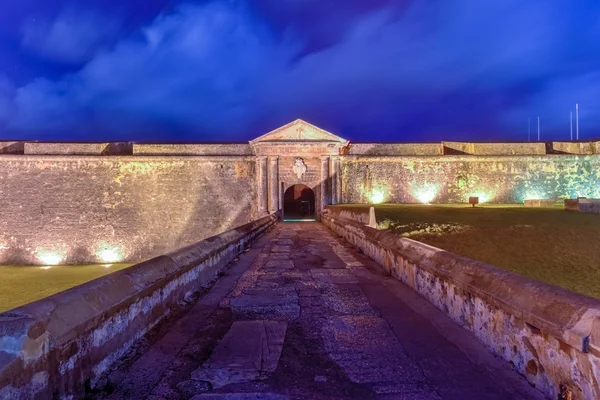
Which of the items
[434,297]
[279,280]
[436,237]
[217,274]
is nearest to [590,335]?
[434,297]

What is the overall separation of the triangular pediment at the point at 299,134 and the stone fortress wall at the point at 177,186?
108cm

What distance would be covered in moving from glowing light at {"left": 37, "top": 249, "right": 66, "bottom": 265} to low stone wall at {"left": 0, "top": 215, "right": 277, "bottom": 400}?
68.0 feet

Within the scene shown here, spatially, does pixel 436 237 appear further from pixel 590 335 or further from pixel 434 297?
pixel 590 335

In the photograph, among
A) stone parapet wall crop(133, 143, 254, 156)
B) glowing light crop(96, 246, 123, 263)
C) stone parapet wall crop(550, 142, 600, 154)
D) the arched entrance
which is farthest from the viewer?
the arched entrance

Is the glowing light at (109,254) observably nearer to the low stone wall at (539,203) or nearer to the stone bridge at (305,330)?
the stone bridge at (305,330)

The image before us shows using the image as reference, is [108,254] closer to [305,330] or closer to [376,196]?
[376,196]

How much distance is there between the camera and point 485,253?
8602 millimetres

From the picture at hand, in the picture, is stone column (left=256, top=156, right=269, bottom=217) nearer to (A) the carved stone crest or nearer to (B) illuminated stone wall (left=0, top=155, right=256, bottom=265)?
(B) illuminated stone wall (left=0, top=155, right=256, bottom=265)

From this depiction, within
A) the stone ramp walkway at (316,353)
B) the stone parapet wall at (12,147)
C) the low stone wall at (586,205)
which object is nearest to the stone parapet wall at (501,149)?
the low stone wall at (586,205)

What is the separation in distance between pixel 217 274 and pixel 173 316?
2026 millimetres

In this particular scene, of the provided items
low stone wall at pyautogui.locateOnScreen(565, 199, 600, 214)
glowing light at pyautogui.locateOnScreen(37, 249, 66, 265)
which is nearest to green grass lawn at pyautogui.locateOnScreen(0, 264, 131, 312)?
glowing light at pyautogui.locateOnScreen(37, 249, 66, 265)

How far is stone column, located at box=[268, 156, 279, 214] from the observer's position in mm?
20906

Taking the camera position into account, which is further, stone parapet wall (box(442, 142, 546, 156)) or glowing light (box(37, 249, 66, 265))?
stone parapet wall (box(442, 142, 546, 156))

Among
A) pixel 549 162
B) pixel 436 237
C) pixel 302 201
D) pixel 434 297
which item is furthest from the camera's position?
pixel 302 201
